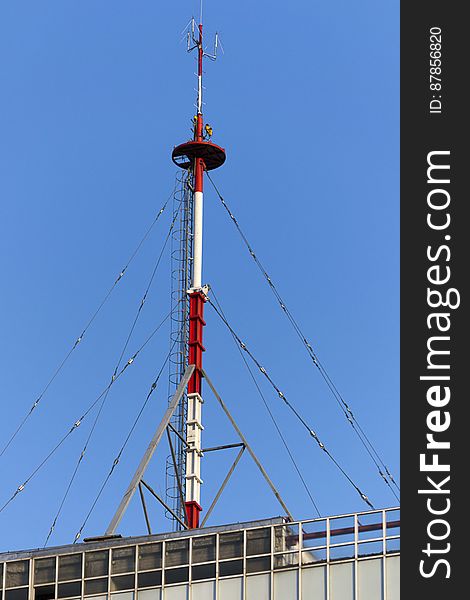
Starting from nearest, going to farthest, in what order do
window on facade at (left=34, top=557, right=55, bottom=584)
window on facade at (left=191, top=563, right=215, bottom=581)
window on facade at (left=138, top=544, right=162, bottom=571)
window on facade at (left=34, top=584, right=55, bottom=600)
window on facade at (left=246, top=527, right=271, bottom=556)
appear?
1. window on facade at (left=246, top=527, right=271, bottom=556)
2. window on facade at (left=191, top=563, right=215, bottom=581)
3. window on facade at (left=138, top=544, right=162, bottom=571)
4. window on facade at (left=34, top=584, right=55, bottom=600)
5. window on facade at (left=34, top=557, right=55, bottom=584)

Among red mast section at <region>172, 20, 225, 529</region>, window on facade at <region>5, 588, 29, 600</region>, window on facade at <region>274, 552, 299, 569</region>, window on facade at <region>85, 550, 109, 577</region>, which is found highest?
red mast section at <region>172, 20, 225, 529</region>

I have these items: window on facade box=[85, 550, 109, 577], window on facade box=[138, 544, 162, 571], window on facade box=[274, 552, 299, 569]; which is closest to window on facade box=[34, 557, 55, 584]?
window on facade box=[85, 550, 109, 577]

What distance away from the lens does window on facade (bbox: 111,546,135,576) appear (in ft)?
215

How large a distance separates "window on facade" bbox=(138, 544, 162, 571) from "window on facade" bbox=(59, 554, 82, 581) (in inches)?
113

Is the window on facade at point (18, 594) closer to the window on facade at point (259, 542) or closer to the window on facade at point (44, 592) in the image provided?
the window on facade at point (44, 592)

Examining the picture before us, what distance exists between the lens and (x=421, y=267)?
1997 inches

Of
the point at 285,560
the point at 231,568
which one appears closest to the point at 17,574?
the point at 231,568

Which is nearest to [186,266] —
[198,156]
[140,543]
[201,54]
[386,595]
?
[198,156]

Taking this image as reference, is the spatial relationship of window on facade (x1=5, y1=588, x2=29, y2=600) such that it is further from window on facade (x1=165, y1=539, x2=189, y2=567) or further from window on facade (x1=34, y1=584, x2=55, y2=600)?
window on facade (x1=165, y1=539, x2=189, y2=567)

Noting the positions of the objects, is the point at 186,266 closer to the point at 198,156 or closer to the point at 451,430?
the point at 198,156

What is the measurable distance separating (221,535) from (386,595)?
26.5 ft

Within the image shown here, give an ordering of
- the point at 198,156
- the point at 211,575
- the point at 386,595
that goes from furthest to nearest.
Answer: the point at 198,156, the point at 211,575, the point at 386,595

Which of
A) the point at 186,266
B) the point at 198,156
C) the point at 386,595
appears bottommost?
the point at 386,595

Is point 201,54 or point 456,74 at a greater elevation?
point 201,54
